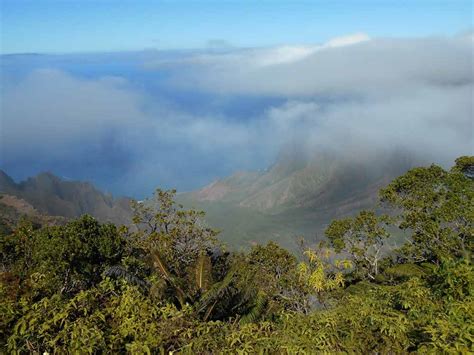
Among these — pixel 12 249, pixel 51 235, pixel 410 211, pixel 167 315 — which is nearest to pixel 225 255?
pixel 51 235

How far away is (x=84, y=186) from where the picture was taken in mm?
181750

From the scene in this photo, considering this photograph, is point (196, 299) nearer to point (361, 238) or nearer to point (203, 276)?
point (203, 276)

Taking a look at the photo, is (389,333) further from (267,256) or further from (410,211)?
(410,211)

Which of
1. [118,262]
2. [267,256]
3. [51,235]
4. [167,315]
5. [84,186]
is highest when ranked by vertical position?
[167,315]

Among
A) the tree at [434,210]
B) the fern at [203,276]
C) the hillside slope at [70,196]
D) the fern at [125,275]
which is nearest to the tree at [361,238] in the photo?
the tree at [434,210]

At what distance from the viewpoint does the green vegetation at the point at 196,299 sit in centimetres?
644

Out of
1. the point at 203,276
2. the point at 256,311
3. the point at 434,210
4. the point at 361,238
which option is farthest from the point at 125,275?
the point at 361,238

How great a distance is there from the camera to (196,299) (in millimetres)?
10883

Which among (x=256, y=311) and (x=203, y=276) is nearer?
(x=256, y=311)

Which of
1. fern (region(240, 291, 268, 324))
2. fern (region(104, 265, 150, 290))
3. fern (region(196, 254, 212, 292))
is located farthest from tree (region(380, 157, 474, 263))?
fern (region(104, 265, 150, 290))

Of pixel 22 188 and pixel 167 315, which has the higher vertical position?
pixel 167 315

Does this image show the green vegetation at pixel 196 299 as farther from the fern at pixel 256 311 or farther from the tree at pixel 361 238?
the tree at pixel 361 238

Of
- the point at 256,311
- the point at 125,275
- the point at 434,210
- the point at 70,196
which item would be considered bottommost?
the point at 70,196

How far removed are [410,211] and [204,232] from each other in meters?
12.8
